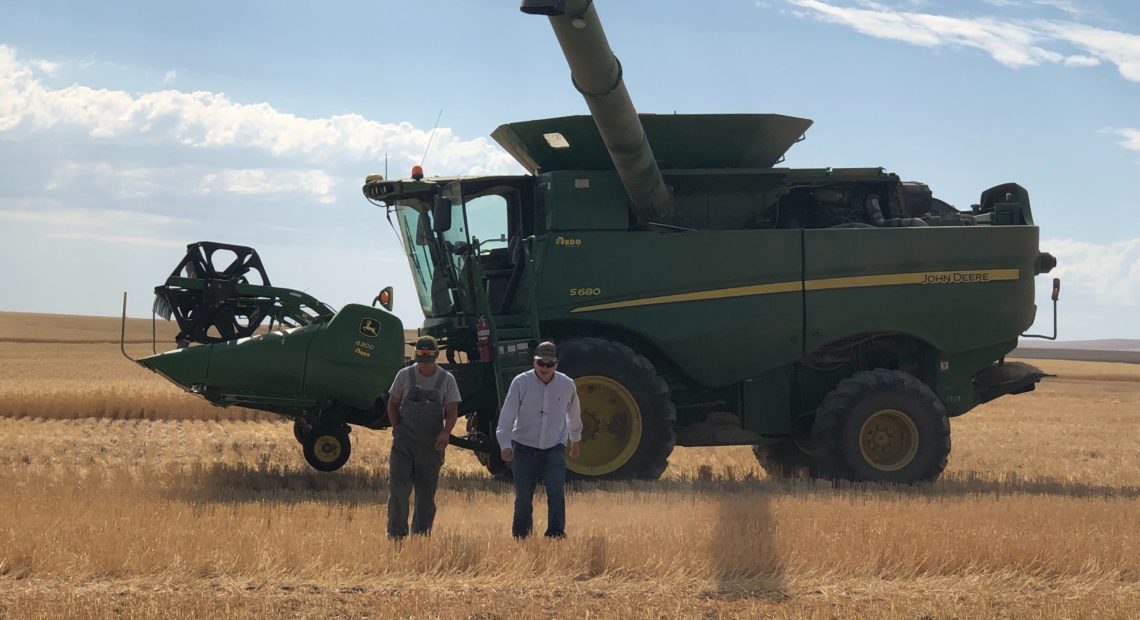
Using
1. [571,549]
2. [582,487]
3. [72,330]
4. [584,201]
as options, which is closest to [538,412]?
[571,549]

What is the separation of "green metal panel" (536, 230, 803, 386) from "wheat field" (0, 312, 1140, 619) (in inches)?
51.2

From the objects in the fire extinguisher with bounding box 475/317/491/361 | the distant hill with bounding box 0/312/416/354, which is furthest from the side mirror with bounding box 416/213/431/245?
the distant hill with bounding box 0/312/416/354

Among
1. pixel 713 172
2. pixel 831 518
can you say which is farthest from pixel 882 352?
pixel 831 518

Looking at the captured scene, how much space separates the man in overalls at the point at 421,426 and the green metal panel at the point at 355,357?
377cm

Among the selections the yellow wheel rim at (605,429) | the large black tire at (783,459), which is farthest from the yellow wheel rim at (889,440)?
the yellow wheel rim at (605,429)

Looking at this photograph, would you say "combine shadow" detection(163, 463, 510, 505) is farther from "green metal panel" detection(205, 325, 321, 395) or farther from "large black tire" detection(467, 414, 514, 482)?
"green metal panel" detection(205, 325, 321, 395)

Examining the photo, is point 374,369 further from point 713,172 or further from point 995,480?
point 995,480

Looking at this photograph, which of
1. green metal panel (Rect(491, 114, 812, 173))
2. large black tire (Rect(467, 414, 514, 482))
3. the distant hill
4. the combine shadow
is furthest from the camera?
the distant hill

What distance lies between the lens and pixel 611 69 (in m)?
9.55

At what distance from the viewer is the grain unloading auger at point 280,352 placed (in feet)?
38.3

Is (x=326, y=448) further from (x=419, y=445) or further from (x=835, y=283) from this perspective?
(x=835, y=283)

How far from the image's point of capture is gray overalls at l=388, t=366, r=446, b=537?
8062 millimetres

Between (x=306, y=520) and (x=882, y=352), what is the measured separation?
7042mm

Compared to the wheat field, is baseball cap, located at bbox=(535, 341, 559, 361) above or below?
above
